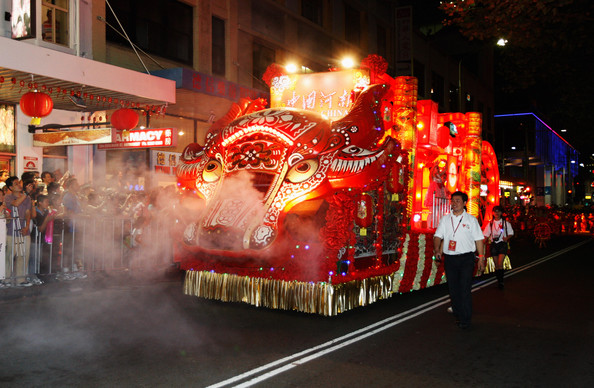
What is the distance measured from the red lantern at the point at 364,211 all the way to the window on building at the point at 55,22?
373 inches

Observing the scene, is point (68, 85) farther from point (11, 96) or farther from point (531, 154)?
point (531, 154)

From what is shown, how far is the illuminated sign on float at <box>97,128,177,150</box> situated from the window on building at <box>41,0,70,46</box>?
2682mm

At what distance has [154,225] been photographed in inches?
452

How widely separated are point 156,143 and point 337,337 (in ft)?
26.0

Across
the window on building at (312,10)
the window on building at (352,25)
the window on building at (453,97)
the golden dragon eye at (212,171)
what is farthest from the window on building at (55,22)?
the window on building at (453,97)

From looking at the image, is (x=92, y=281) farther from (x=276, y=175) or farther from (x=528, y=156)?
(x=528, y=156)

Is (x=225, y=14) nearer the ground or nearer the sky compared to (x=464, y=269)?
nearer the sky

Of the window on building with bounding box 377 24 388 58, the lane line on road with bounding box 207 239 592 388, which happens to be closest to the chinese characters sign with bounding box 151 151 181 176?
the lane line on road with bounding box 207 239 592 388

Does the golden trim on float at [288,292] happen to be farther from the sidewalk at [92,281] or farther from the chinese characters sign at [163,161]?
the chinese characters sign at [163,161]

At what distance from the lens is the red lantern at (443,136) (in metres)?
11.2

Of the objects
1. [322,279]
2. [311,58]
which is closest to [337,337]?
[322,279]

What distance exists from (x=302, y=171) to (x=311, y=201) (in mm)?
→ 841

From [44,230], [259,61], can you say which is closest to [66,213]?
[44,230]

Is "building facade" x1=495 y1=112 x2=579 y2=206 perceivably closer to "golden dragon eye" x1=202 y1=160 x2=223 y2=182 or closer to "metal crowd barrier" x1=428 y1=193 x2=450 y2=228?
"metal crowd barrier" x1=428 y1=193 x2=450 y2=228
